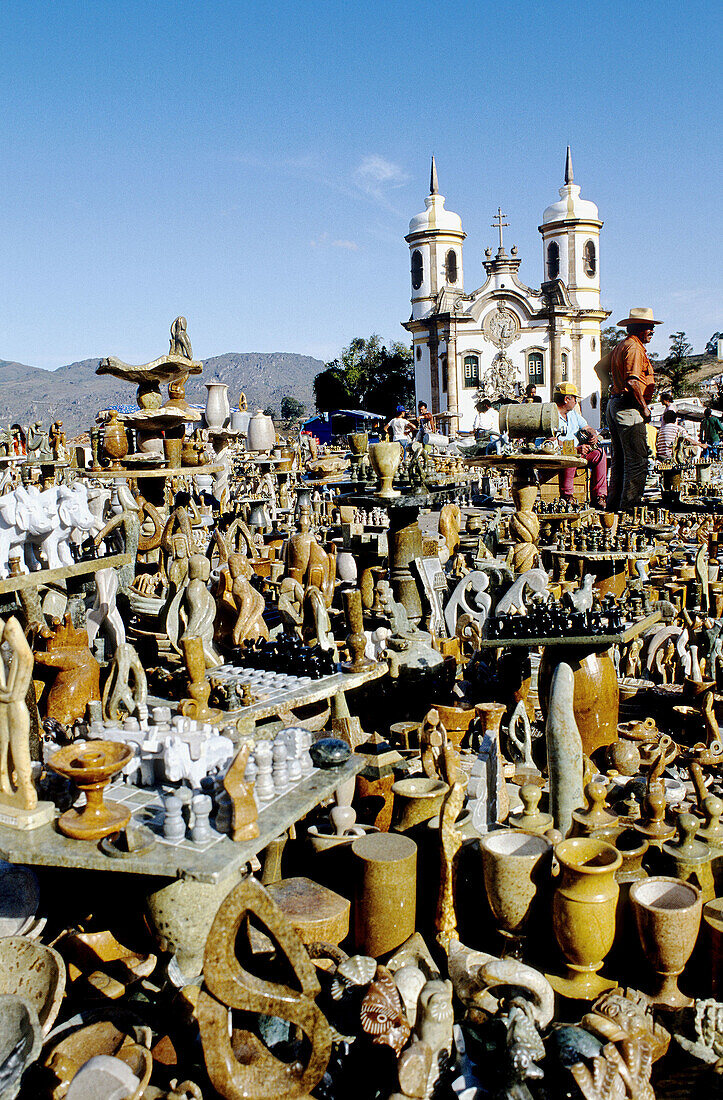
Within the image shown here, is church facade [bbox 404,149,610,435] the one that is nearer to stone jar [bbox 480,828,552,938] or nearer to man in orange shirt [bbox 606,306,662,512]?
man in orange shirt [bbox 606,306,662,512]

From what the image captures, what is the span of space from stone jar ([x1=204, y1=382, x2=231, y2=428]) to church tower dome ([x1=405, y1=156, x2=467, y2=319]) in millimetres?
25146

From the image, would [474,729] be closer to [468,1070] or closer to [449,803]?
[449,803]

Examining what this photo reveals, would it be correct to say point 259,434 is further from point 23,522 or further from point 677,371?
point 677,371

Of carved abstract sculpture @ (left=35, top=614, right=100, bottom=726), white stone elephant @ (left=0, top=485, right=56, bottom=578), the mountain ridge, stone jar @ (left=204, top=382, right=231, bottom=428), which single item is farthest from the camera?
the mountain ridge

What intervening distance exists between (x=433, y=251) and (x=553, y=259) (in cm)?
678

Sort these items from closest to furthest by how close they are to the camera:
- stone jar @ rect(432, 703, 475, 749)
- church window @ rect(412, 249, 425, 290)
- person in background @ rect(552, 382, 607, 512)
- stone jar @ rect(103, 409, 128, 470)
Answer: stone jar @ rect(432, 703, 475, 749) → stone jar @ rect(103, 409, 128, 470) → person in background @ rect(552, 382, 607, 512) → church window @ rect(412, 249, 425, 290)

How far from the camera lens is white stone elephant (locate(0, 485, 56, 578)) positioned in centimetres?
638

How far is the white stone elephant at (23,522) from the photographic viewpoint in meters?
6.38

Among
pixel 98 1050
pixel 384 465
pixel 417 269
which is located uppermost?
pixel 417 269

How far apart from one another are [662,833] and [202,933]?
206 cm

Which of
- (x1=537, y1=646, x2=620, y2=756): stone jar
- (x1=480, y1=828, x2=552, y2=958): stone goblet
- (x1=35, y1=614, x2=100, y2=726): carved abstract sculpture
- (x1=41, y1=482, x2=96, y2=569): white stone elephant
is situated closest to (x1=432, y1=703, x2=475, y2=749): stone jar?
(x1=537, y1=646, x2=620, y2=756): stone jar

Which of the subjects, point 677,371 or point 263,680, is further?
point 677,371

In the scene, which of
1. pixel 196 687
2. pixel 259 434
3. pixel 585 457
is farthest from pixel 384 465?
pixel 259 434

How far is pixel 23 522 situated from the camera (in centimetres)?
641
